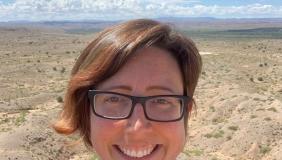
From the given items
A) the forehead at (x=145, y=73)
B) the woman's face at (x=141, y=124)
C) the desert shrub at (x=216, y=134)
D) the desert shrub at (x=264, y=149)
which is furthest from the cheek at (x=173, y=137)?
the desert shrub at (x=216, y=134)

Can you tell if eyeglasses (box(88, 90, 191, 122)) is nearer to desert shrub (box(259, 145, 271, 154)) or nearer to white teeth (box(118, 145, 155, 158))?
white teeth (box(118, 145, 155, 158))

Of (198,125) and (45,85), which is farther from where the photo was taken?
(45,85)

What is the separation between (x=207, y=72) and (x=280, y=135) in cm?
1907

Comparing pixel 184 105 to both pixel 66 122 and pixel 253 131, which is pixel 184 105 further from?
pixel 253 131

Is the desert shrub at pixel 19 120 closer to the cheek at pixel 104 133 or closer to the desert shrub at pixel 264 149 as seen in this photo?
the desert shrub at pixel 264 149

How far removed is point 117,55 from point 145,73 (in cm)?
13

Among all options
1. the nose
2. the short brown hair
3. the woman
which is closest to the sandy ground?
the short brown hair

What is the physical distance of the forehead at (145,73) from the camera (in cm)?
174

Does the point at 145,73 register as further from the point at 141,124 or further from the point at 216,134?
the point at 216,134

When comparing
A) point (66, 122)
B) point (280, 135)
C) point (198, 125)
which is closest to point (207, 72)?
point (198, 125)

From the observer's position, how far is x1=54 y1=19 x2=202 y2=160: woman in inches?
66.2

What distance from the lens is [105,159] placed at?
1744 millimetres

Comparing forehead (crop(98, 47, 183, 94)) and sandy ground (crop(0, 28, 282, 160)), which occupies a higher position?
forehead (crop(98, 47, 183, 94))

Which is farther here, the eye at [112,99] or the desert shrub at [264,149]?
the desert shrub at [264,149]
